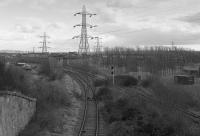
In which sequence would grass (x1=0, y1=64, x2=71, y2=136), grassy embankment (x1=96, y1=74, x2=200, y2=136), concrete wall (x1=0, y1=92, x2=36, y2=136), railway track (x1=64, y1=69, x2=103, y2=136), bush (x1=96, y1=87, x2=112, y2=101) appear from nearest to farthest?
concrete wall (x1=0, y1=92, x2=36, y2=136) < grassy embankment (x1=96, y1=74, x2=200, y2=136) < grass (x1=0, y1=64, x2=71, y2=136) < railway track (x1=64, y1=69, x2=103, y2=136) < bush (x1=96, y1=87, x2=112, y2=101)

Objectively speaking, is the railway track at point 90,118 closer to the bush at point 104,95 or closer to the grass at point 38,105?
the bush at point 104,95

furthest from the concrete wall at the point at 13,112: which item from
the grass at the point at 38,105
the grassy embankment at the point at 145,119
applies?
the grassy embankment at the point at 145,119

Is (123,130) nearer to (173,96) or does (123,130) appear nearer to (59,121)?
(59,121)

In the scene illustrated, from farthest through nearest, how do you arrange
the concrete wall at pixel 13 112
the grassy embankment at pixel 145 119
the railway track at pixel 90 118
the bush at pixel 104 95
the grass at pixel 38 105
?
the bush at pixel 104 95 → the railway track at pixel 90 118 → the grass at pixel 38 105 → the grassy embankment at pixel 145 119 → the concrete wall at pixel 13 112

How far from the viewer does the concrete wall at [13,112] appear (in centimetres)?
1504

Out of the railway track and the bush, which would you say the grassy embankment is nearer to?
the bush

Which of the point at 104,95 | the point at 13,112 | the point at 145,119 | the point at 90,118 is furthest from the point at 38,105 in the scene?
the point at 104,95

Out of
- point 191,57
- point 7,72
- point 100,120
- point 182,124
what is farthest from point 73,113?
point 191,57

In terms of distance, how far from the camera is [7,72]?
69.5 feet

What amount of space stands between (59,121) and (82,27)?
38054mm

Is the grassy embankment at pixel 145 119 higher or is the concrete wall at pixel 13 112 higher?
the concrete wall at pixel 13 112

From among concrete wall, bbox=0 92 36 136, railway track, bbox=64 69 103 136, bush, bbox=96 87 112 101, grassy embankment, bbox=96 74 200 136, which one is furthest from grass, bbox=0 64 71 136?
bush, bbox=96 87 112 101

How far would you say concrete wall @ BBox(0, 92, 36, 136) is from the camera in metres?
15.0

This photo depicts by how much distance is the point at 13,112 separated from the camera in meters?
16.8
